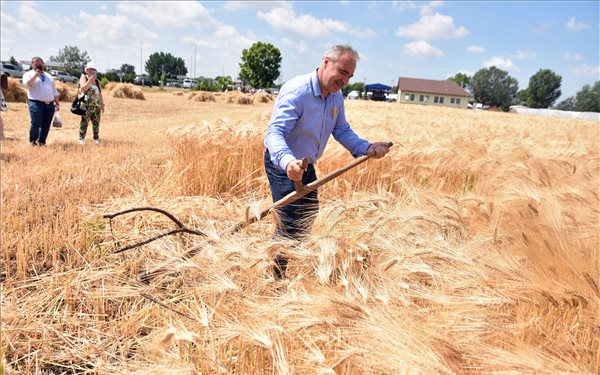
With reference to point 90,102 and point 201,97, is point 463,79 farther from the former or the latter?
point 90,102

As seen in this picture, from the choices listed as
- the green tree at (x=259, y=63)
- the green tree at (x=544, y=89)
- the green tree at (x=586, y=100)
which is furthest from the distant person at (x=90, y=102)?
the green tree at (x=544, y=89)

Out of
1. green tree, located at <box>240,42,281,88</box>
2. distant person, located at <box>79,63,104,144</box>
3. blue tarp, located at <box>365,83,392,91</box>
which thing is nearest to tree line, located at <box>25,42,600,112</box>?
green tree, located at <box>240,42,281,88</box>

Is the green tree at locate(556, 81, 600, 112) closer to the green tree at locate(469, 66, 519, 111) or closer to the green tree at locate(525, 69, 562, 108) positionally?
the green tree at locate(525, 69, 562, 108)

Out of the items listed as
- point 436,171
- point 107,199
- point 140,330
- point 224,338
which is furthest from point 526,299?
point 107,199

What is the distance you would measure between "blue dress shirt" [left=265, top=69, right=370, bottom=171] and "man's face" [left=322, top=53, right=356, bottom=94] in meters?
0.10

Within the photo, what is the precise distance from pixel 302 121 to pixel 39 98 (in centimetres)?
623

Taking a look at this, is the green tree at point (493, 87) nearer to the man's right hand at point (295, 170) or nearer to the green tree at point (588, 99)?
the green tree at point (588, 99)

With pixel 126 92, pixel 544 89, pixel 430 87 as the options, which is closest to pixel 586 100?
pixel 544 89

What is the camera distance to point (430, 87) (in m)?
71.7

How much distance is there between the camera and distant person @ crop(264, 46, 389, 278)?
7.14 feet

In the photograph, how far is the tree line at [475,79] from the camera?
66.0 meters

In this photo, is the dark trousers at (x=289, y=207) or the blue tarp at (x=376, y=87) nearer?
the dark trousers at (x=289, y=207)

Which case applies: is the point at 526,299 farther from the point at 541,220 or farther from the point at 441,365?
the point at 541,220

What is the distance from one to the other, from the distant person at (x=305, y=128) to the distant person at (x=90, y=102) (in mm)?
5884
